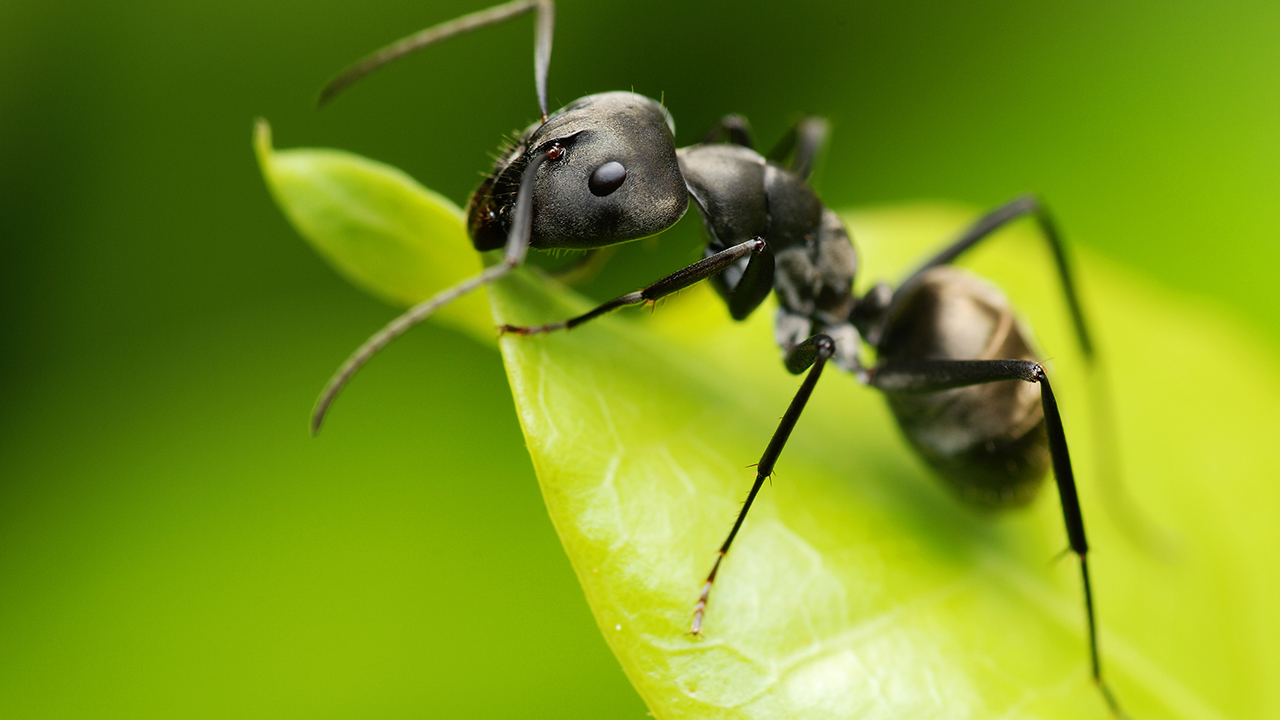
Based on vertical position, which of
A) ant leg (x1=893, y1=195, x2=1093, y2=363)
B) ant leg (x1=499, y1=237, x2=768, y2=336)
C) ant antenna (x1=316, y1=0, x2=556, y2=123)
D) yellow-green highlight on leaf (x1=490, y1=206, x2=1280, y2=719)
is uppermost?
ant antenna (x1=316, y1=0, x2=556, y2=123)

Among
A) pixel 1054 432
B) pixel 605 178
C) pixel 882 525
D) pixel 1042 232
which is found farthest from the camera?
pixel 1042 232

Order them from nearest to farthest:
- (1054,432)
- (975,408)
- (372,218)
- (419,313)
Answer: (419,313)
(372,218)
(1054,432)
(975,408)

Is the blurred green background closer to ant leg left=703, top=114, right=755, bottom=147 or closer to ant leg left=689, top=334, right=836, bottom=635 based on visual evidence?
Result: ant leg left=703, top=114, right=755, bottom=147

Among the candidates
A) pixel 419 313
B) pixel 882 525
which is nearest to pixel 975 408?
pixel 882 525

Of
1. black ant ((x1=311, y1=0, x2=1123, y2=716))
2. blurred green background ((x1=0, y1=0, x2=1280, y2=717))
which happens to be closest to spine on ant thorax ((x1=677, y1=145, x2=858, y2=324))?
black ant ((x1=311, y1=0, x2=1123, y2=716))

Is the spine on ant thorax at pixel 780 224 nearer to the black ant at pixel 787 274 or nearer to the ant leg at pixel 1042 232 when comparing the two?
the black ant at pixel 787 274

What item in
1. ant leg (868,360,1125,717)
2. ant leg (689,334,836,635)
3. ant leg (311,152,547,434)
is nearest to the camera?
ant leg (311,152,547,434)

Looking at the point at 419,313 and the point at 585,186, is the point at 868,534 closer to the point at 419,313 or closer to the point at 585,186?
the point at 585,186
